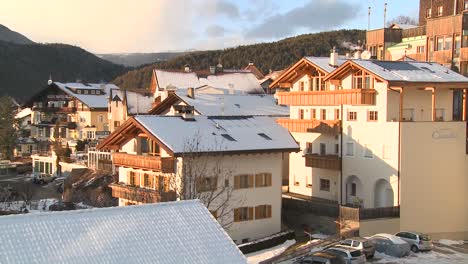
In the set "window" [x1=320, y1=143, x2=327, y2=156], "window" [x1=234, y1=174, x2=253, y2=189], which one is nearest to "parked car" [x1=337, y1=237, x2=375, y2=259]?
"window" [x1=234, y1=174, x2=253, y2=189]

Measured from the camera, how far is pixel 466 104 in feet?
147

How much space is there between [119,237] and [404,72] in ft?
96.3

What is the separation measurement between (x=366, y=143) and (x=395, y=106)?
10.3ft

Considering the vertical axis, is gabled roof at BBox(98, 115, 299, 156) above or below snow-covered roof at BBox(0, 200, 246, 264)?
above

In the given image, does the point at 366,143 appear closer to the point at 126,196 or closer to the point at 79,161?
the point at 126,196

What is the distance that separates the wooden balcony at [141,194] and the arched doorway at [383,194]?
14.5 m

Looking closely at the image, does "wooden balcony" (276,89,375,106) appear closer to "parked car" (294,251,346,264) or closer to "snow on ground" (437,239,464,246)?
"snow on ground" (437,239,464,246)

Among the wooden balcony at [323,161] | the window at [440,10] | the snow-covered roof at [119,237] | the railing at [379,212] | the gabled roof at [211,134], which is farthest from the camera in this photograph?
the window at [440,10]

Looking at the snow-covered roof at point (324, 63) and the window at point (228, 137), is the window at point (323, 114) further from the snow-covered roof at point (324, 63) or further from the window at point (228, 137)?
the window at point (228, 137)

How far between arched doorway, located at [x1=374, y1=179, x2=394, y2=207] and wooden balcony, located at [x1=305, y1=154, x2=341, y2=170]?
338 cm

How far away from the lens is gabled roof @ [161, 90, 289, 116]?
5238cm

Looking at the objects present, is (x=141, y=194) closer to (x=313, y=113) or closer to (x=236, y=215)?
(x=236, y=215)

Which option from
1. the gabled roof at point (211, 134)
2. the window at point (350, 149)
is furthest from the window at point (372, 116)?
the gabled roof at point (211, 134)

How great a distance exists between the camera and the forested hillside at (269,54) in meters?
147
